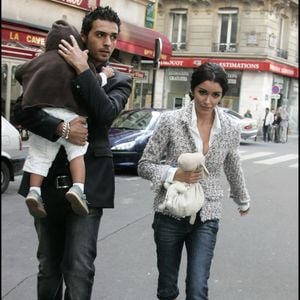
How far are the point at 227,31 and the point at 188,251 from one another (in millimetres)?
17061

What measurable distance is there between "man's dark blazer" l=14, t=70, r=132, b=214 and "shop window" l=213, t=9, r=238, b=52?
562 inches

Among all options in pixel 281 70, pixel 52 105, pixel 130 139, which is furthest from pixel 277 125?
pixel 52 105

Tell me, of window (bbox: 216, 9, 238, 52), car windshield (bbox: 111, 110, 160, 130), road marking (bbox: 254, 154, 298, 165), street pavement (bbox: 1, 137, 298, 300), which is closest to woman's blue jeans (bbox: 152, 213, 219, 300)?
street pavement (bbox: 1, 137, 298, 300)

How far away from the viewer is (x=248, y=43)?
68.2 ft

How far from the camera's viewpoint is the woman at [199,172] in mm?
2773

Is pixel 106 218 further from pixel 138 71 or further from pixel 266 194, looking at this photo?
pixel 266 194

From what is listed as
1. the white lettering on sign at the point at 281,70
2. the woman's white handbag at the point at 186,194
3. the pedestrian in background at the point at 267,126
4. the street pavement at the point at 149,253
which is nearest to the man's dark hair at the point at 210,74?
the woman's white handbag at the point at 186,194

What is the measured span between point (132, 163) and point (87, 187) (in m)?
7.94

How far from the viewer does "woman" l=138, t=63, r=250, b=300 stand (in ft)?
9.10

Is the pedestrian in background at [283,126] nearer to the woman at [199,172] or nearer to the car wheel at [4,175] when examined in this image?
the car wheel at [4,175]

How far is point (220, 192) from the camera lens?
2.90 meters

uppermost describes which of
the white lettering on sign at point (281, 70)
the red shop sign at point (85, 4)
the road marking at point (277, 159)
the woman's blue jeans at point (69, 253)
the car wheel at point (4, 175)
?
the white lettering on sign at point (281, 70)

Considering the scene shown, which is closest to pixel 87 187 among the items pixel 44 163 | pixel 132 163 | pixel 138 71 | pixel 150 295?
pixel 44 163

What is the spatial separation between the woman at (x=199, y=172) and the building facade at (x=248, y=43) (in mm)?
7431
